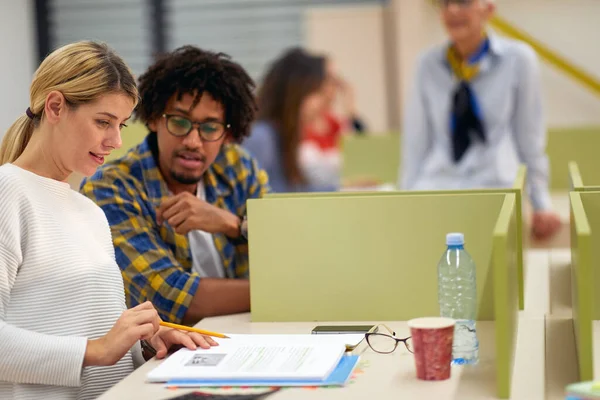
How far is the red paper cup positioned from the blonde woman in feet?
1.47

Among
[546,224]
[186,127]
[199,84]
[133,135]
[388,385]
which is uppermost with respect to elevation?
[199,84]

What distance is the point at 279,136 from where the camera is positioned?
4.50 meters

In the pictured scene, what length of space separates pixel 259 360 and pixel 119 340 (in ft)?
0.83

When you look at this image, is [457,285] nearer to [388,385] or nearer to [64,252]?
[388,385]

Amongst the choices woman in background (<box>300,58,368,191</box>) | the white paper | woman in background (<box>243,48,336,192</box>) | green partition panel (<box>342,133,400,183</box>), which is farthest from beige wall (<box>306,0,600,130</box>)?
the white paper

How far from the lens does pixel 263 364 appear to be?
1.59 metres

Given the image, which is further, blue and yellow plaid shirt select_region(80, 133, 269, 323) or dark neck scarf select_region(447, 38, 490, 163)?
dark neck scarf select_region(447, 38, 490, 163)

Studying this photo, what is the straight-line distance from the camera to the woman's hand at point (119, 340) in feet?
5.30

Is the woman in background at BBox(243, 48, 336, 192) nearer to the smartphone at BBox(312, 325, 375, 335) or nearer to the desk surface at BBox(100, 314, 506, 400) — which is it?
the smartphone at BBox(312, 325, 375, 335)

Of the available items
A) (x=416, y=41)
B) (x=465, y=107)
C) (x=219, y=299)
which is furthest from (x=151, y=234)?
(x=416, y=41)

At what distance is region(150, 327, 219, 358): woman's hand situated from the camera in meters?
1.74

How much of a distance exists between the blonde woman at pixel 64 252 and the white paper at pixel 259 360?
0.07 metres

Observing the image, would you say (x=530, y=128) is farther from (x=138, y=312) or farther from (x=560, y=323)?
(x=138, y=312)

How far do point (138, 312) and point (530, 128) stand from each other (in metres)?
2.49
